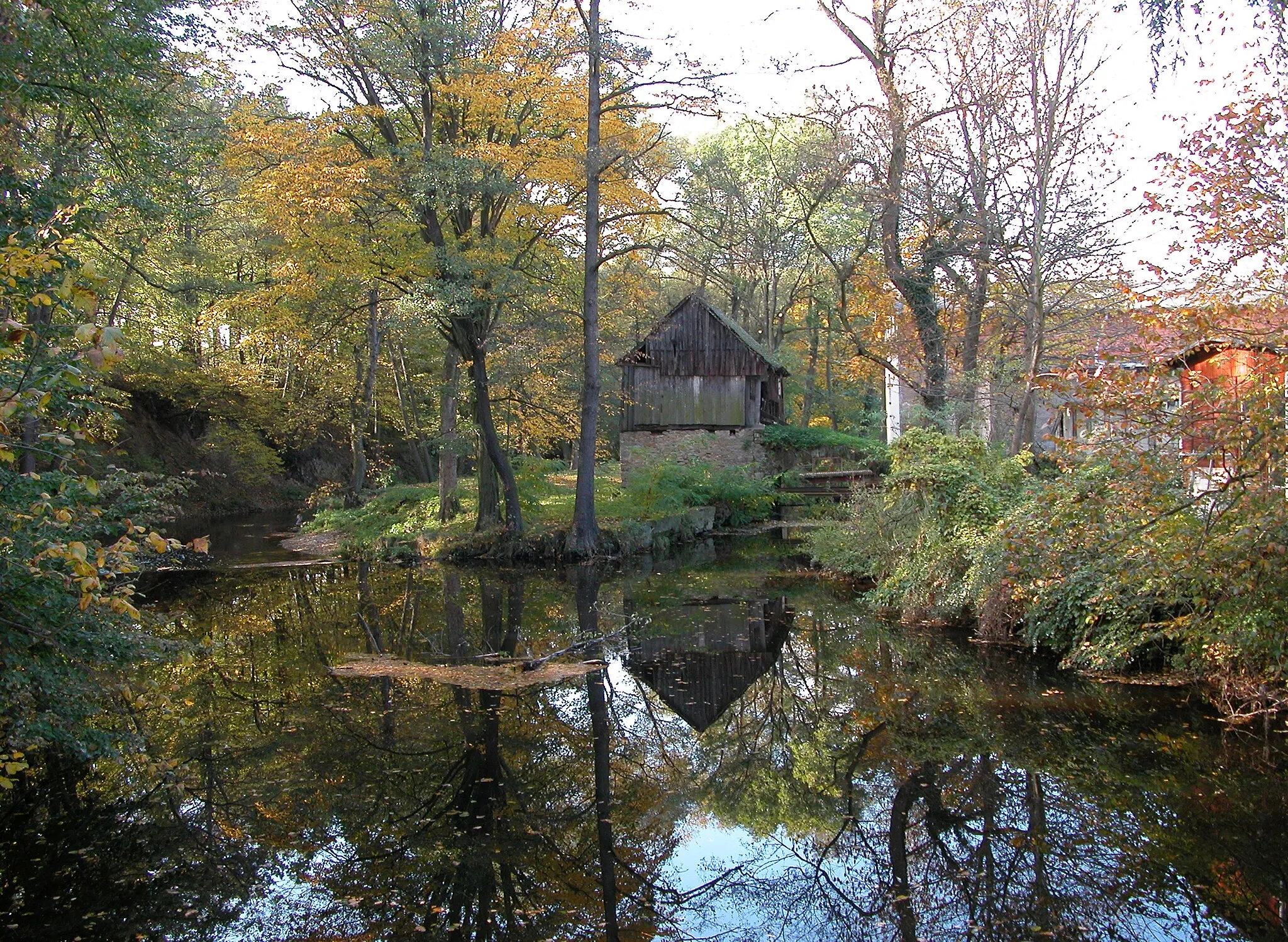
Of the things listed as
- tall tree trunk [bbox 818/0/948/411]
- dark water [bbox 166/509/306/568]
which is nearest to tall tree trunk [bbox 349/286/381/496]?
dark water [bbox 166/509/306/568]

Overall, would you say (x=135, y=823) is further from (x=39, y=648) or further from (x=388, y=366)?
(x=388, y=366)

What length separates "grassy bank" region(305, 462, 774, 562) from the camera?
64.8 feet

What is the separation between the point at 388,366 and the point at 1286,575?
2783cm

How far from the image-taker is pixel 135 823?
245 inches

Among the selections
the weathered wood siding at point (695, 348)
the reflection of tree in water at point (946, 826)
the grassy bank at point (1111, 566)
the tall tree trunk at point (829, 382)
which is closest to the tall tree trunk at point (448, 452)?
the weathered wood siding at point (695, 348)

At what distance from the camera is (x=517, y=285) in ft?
57.5

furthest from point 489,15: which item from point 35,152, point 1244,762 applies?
point 1244,762

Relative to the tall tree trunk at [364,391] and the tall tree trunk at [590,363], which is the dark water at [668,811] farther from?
the tall tree trunk at [364,391]

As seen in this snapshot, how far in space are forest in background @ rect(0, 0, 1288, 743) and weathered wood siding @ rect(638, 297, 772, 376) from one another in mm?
2452

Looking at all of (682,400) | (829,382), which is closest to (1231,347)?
(682,400)

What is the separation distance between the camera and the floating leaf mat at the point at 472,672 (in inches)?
381

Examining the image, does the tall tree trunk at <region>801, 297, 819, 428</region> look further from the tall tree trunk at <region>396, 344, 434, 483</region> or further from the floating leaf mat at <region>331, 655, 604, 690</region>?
the floating leaf mat at <region>331, 655, 604, 690</region>

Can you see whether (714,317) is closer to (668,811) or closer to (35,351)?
(668,811)

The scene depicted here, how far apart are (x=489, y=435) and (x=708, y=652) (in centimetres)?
945
